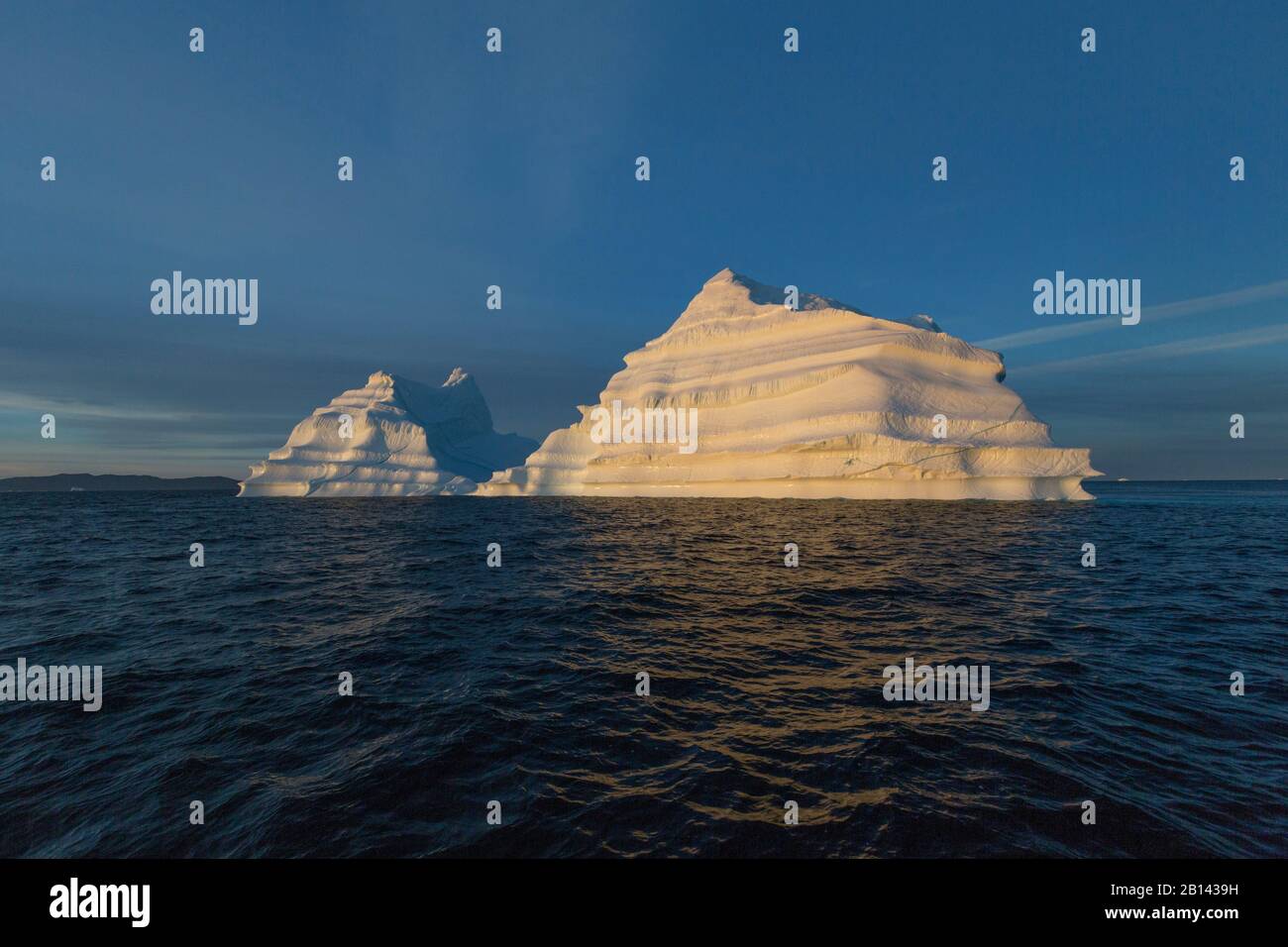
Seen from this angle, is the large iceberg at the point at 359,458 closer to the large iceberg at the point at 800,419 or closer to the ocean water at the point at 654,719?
the large iceberg at the point at 800,419

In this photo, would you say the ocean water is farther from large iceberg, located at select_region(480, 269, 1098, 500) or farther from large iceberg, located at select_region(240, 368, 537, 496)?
large iceberg, located at select_region(240, 368, 537, 496)

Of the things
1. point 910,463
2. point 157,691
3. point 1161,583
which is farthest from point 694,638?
point 910,463

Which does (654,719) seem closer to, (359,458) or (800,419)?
(800,419)

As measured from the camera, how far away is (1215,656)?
8.48 metres

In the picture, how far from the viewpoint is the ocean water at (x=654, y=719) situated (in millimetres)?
A: 4344

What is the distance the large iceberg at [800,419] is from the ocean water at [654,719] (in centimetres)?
3255

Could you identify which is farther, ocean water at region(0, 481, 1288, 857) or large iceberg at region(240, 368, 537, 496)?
large iceberg at region(240, 368, 537, 496)

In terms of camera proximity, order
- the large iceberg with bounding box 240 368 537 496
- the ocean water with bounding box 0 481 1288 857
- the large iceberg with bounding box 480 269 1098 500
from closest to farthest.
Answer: the ocean water with bounding box 0 481 1288 857 → the large iceberg with bounding box 480 269 1098 500 → the large iceberg with bounding box 240 368 537 496

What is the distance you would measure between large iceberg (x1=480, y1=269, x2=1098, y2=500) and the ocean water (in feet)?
107

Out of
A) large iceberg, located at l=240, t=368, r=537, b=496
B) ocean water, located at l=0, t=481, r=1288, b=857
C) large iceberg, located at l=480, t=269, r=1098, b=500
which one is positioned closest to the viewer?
ocean water, located at l=0, t=481, r=1288, b=857

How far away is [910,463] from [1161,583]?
106ft

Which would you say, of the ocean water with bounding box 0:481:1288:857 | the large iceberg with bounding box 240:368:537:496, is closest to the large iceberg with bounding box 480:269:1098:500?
the large iceberg with bounding box 240:368:537:496

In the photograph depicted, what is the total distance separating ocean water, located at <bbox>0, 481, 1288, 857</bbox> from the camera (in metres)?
4.34

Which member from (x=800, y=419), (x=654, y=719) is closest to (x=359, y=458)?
(x=800, y=419)
